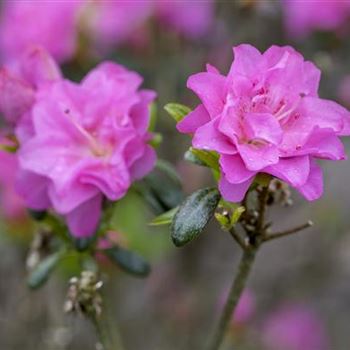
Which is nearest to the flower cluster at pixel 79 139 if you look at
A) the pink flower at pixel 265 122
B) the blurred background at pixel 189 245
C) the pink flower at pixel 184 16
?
the pink flower at pixel 265 122

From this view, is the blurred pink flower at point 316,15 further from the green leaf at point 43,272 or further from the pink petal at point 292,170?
the pink petal at point 292,170

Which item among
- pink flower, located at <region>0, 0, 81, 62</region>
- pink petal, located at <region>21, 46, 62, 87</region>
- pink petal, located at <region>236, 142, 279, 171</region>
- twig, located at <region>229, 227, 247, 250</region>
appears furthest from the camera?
pink flower, located at <region>0, 0, 81, 62</region>

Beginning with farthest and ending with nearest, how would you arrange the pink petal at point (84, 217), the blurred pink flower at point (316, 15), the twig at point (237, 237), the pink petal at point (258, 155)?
1. the blurred pink flower at point (316, 15)
2. the pink petal at point (84, 217)
3. the twig at point (237, 237)
4. the pink petal at point (258, 155)

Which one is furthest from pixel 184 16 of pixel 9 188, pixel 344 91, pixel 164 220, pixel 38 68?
pixel 164 220

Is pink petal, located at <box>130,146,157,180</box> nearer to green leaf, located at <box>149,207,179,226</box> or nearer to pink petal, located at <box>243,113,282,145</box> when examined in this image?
green leaf, located at <box>149,207,179,226</box>

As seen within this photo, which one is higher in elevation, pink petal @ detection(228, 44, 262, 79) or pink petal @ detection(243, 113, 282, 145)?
pink petal @ detection(228, 44, 262, 79)

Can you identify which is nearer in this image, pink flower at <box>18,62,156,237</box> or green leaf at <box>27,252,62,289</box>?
pink flower at <box>18,62,156,237</box>

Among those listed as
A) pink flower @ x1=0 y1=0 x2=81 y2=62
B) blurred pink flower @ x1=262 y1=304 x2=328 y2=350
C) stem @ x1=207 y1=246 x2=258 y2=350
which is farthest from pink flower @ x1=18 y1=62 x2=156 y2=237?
blurred pink flower @ x1=262 y1=304 x2=328 y2=350
